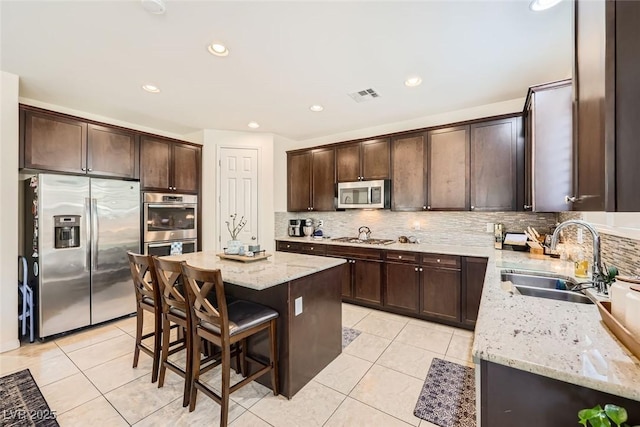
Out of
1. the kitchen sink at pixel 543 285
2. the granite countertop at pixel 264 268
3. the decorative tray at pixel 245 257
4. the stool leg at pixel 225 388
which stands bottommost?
the stool leg at pixel 225 388

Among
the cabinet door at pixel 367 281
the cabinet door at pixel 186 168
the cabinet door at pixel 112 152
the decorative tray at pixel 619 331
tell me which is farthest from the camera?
the cabinet door at pixel 186 168

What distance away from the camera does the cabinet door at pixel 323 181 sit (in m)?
4.36

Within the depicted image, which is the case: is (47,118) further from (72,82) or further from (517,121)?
(517,121)

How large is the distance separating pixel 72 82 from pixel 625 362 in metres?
4.36

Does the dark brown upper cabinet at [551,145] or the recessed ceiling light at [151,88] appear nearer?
the dark brown upper cabinet at [551,145]

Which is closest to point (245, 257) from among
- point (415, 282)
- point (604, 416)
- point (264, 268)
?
point (264, 268)

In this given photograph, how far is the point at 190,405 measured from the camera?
1802 mm

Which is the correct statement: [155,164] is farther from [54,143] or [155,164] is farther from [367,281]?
[367,281]

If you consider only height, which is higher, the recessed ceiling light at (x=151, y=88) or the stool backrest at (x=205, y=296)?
the recessed ceiling light at (x=151, y=88)

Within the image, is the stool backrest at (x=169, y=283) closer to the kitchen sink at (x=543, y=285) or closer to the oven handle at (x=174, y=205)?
the oven handle at (x=174, y=205)

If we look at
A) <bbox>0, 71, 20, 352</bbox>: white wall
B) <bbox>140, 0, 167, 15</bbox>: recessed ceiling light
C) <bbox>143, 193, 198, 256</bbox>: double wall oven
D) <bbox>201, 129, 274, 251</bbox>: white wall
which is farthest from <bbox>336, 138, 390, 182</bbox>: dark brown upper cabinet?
<bbox>0, 71, 20, 352</bbox>: white wall

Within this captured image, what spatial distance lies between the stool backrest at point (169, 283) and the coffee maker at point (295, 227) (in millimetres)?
2818

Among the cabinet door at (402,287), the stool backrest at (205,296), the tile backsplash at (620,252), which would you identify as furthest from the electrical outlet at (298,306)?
the tile backsplash at (620,252)

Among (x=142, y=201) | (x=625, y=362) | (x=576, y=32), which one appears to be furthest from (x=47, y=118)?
(x=625, y=362)
